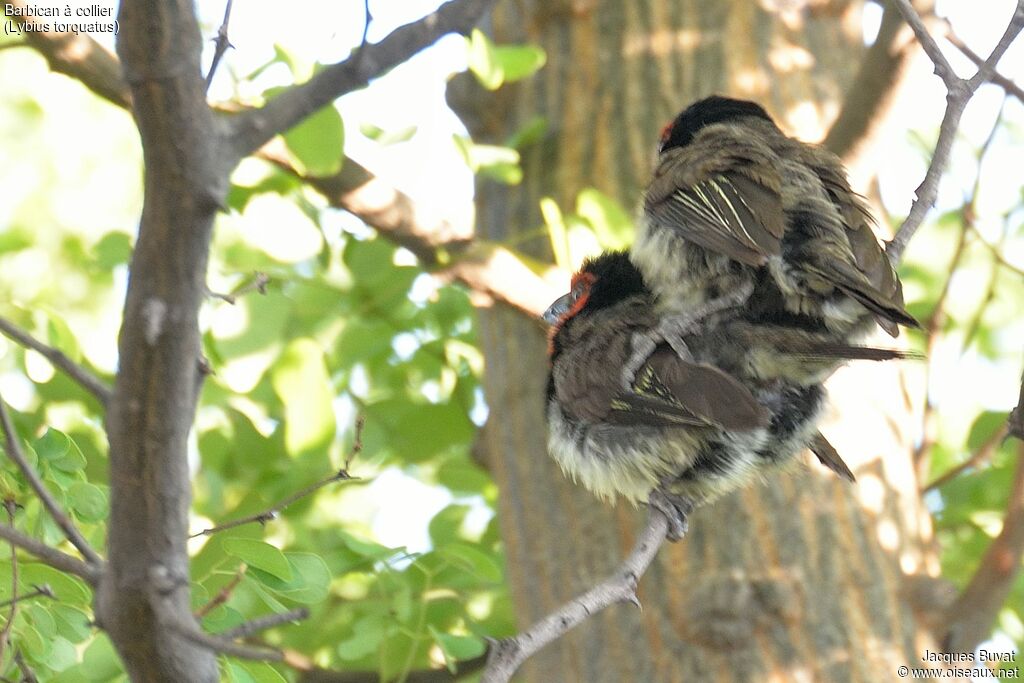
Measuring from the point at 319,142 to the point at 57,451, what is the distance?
1456 millimetres

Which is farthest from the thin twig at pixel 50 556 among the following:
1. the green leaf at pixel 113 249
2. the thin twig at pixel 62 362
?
the green leaf at pixel 113 249

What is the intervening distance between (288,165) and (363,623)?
1.41 m

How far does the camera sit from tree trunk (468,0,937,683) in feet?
11.6

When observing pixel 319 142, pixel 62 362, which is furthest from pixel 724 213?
pixel 62 362

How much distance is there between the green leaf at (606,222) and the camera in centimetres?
384

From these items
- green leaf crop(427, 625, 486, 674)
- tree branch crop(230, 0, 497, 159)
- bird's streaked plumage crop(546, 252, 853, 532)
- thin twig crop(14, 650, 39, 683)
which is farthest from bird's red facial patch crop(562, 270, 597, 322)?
thin twig crop(14, 650, 39, 683)

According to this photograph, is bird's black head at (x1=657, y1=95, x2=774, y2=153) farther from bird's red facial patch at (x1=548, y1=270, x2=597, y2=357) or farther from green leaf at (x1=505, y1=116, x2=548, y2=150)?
green leaf at (x1=505, y1=116, x2=548, y2=150)

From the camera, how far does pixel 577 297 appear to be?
3.54 metres

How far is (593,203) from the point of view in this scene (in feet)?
12.6

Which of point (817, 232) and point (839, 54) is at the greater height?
point (839, 54)

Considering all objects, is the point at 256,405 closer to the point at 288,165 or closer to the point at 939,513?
the point at 288,165

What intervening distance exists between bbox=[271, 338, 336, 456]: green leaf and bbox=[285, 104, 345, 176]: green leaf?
0.60 m

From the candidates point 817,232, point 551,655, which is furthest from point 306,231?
point 817,232

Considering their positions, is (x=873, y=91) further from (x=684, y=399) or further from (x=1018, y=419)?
(x=1018, y=419)
